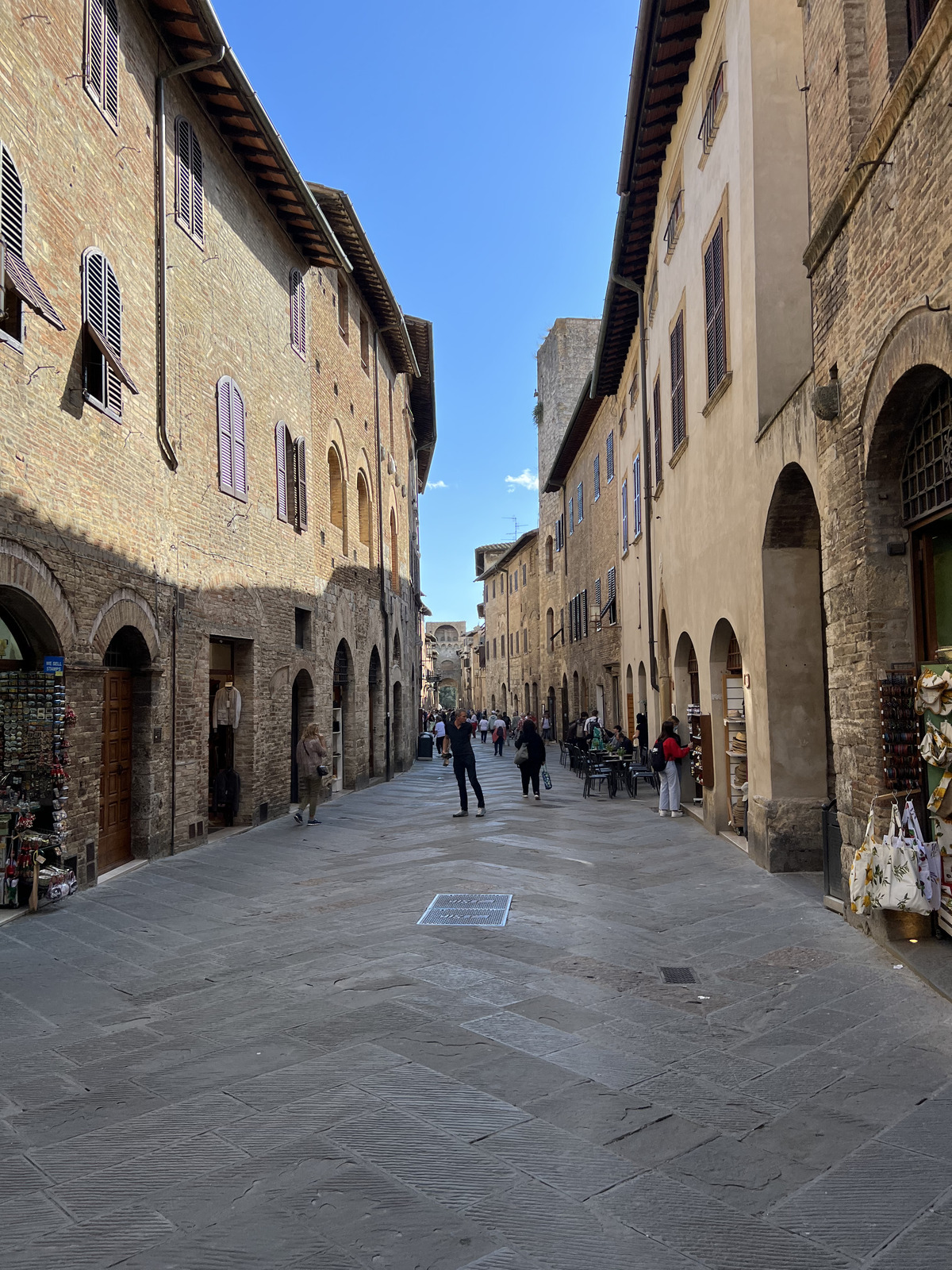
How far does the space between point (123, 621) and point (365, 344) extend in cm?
1363

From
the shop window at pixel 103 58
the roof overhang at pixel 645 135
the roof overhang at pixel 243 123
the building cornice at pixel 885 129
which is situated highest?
the roof overhang at pixel 645 135

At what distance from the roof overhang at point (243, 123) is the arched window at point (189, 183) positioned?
2.08 feet

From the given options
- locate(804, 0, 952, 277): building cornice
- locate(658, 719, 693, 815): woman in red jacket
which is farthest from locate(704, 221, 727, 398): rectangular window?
locate(658, 719, 693, 815): woman in red jacket

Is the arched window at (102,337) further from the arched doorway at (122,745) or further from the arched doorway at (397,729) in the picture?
the arched doorway at (397,729)

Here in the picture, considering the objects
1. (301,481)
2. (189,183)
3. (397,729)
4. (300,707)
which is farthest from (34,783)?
(397,729)

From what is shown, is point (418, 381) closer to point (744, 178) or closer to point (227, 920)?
point (744, 178)

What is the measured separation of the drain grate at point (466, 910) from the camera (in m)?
7.24

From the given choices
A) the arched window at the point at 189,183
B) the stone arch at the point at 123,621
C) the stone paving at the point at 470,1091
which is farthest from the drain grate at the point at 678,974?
the arched window at the point at 189,183

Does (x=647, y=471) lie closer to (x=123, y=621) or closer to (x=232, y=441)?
(x=232, y=441)

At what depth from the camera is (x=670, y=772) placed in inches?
552

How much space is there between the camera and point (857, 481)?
6.70 m

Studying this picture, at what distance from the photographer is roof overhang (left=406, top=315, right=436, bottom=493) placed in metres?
27.9

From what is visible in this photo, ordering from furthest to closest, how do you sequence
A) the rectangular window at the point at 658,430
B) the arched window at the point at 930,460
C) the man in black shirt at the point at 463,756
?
1. the rectangular window at the point at 658,430
2. the man in black shirt at the point at 463,756
3. the arched window at the point at 930,460

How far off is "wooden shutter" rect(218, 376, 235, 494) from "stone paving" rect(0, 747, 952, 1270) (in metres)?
6.43
